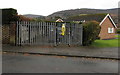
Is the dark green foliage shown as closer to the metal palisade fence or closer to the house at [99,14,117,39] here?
the metal palisade fence

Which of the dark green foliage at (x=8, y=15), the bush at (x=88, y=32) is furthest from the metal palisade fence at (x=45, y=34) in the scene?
the dark green foliage at (x=8, y=15)

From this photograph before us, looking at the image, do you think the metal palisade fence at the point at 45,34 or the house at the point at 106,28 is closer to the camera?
the metal palisade fence at the point at 45,34

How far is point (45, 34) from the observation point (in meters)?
12.7

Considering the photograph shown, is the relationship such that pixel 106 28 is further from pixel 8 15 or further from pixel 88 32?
pixel 8 15

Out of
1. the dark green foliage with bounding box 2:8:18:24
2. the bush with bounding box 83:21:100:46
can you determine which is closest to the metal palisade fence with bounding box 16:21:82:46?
the bush with bounding box 83:21:100:46

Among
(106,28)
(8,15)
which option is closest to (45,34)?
(8,15)

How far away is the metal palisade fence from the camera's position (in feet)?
40.6

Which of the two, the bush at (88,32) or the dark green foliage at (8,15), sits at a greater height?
the dark green foliage at (8,15)

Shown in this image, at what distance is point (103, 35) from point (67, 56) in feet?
57.6

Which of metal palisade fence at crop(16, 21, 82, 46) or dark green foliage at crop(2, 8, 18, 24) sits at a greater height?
dark green foliage at crop(2, 8, 18, 24)

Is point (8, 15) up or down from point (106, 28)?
up

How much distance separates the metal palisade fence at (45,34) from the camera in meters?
12.4

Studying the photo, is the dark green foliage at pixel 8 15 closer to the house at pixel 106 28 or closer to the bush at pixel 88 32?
the bush at pixel 88 32

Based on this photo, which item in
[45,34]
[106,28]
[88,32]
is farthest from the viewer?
[106,28]
